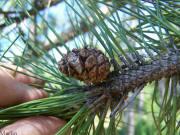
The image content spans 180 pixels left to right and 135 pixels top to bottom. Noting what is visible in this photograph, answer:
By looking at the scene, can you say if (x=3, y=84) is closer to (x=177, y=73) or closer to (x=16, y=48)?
(x=16, y=48)

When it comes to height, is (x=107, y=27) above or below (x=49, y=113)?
above

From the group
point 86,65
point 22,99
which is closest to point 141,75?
point 86,65

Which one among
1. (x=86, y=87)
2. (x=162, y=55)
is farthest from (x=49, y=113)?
(x=162, y=55)

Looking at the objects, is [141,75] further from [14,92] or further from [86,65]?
[14,92]

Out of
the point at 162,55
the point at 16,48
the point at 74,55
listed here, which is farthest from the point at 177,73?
Result: the point at 16,48

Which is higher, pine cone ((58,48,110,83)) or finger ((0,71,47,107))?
pine cone ((58,48,110,83))
